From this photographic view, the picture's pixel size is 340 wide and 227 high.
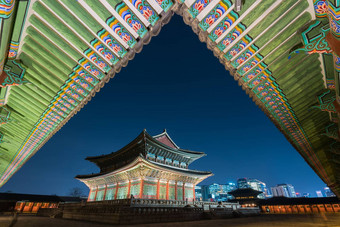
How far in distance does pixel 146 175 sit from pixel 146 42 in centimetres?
1728

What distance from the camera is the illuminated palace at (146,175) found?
18.6 metres

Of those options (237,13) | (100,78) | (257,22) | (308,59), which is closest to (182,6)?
(237,13)

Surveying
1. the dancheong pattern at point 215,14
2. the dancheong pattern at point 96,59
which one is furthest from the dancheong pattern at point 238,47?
the dancheong pattern at point 96,59

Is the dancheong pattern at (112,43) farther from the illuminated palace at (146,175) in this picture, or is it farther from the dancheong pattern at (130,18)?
the illuminated palace at (146,175)

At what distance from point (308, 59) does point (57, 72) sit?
7.12 meters

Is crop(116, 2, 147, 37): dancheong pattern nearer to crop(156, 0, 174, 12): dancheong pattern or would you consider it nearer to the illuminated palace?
crop(156, 0, 174, 12): dancheong pattern

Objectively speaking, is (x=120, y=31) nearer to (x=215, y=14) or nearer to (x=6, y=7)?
(x=6, y=7)

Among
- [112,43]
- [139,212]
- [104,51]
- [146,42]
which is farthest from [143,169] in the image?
[146,42]

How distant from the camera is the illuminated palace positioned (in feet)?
61.0

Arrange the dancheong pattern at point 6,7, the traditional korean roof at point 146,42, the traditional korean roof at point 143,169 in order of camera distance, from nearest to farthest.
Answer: the dancheong pattern at point 6,7
the traditional korean roof at point 146,42
the traditional korean roof at point 143,169

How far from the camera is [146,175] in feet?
61.9

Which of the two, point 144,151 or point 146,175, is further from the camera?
point 144,151

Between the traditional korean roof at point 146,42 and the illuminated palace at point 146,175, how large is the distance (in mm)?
13245

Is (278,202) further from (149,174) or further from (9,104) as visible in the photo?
(9,104)
